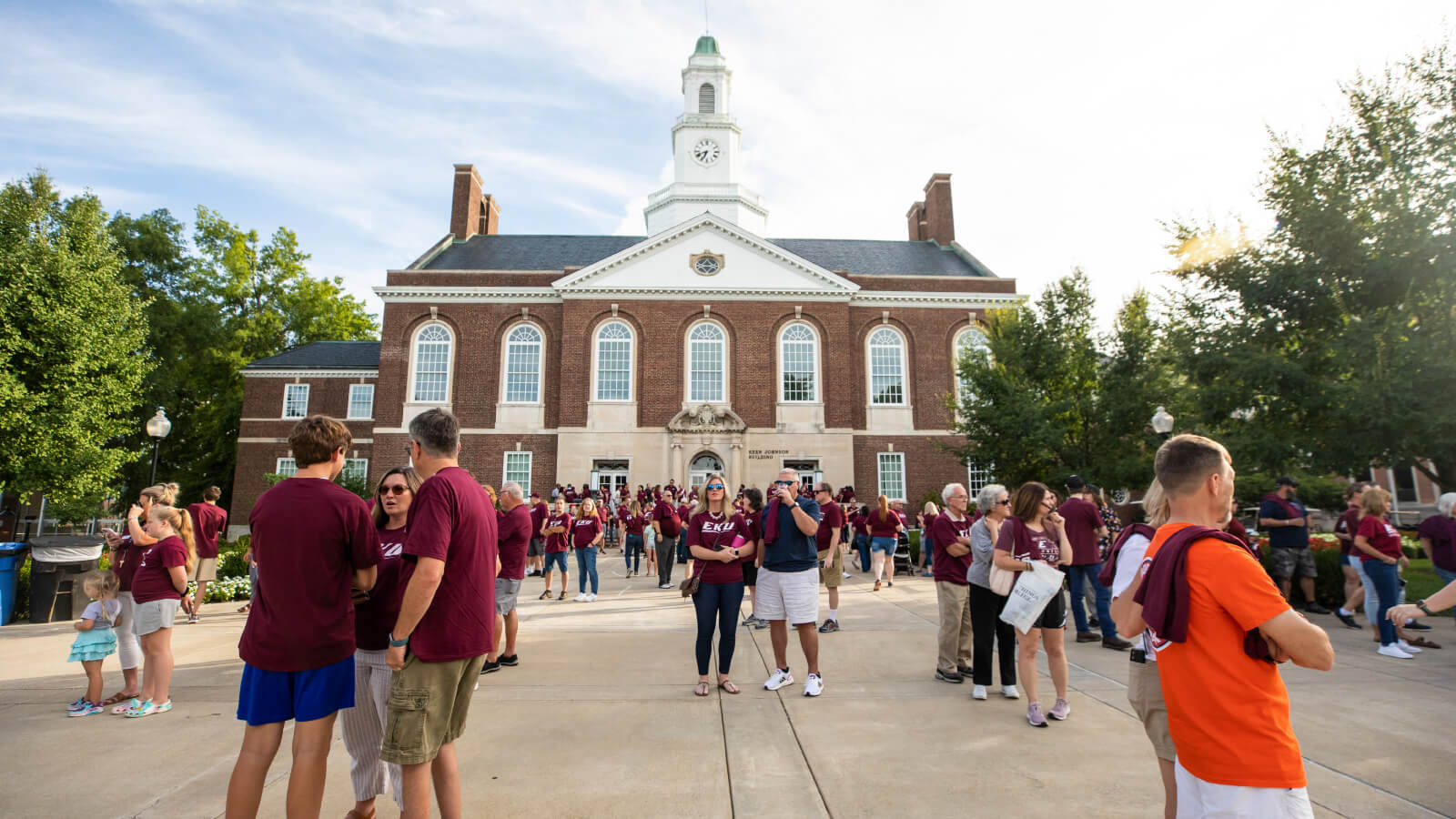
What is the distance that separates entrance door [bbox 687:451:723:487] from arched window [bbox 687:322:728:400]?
261cm

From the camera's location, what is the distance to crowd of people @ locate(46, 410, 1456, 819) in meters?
2.37

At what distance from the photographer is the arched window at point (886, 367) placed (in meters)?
32.7

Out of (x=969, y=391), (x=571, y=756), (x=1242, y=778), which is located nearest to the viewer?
(x=1242, y=778)

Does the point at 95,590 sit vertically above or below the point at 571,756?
Answer: above

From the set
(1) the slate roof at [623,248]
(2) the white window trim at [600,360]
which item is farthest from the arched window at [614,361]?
(1) the slate roof at [623,248]

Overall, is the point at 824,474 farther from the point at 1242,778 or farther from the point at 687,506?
the point at 1242,778

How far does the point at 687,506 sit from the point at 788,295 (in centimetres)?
1766

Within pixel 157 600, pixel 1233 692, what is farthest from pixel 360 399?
pixel 1233 692

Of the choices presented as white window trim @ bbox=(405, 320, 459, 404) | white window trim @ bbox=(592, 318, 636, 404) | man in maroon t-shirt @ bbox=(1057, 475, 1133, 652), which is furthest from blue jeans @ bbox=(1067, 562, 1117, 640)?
white window trim @ bbox=(405, 320, 459, 404)

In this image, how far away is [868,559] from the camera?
59.3ft

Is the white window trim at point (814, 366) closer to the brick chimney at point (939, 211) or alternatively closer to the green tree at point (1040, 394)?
the green tree at point (1040, 394)

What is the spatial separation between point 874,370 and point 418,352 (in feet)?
67.8

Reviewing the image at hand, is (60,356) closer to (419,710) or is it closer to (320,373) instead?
(320,373)

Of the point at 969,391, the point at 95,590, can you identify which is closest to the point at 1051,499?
the point at 95,590
